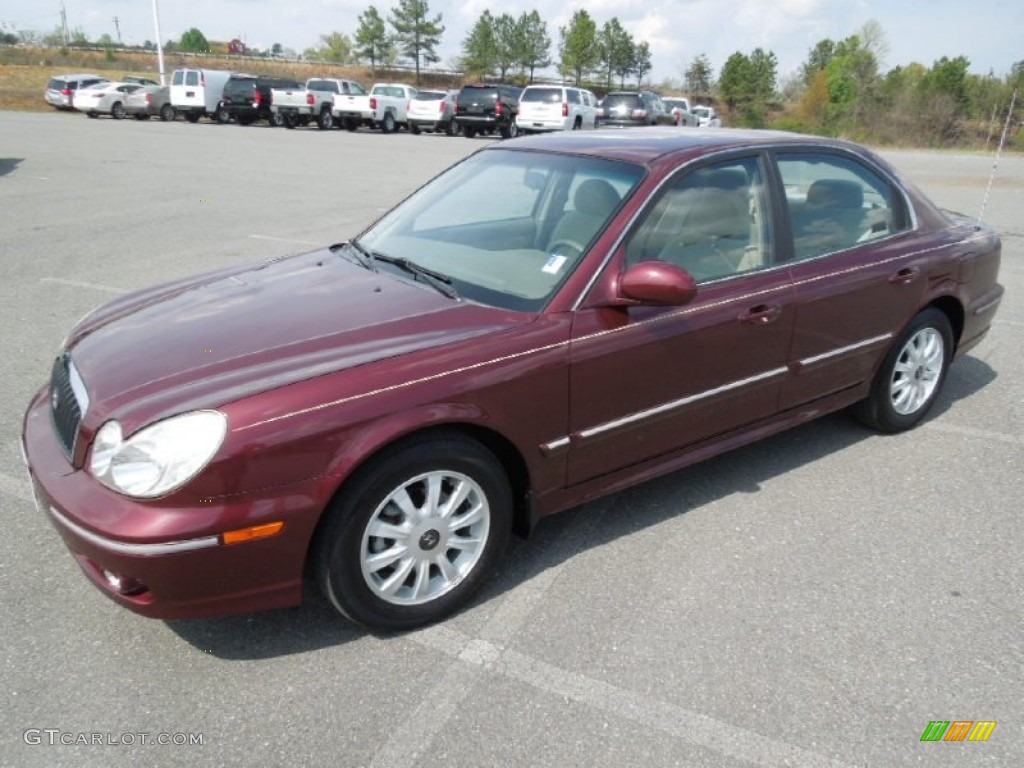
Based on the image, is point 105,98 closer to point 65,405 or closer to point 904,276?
point 65,405

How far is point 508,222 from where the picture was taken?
3.70m

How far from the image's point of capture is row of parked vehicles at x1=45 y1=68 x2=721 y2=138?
2819 cm

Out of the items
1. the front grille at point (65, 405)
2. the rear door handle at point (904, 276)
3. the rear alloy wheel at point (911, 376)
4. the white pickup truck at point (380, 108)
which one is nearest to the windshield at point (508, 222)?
the front grille at point (65, 405)

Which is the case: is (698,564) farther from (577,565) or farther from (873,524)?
(873,524)

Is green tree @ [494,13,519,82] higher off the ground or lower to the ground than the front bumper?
higher

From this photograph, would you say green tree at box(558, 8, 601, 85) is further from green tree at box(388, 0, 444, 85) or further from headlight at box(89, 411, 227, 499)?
headlight at box(89, 411, 227, 499)

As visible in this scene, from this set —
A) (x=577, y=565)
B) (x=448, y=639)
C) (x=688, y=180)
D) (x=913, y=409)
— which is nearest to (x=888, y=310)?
(x=913, y=409)

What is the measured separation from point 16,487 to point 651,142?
3.25 metres

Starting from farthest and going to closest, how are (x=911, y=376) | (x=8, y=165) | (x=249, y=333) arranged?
(x=8, y=165) → (x=911, y=376) → (x=249, y=333)

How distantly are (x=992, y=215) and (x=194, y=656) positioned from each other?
14105 millimetres

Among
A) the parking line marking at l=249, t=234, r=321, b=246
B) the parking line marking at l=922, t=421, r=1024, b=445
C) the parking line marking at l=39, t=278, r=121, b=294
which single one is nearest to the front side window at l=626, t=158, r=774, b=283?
the parking line marking at l=922, t=421, r=1024, b=445

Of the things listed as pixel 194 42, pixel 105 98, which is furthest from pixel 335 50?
pixel 105 98

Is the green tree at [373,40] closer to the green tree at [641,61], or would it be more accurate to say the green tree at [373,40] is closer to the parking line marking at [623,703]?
the green tree at [641,61]

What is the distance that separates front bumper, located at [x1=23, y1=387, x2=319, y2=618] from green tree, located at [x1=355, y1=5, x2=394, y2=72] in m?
79.4
